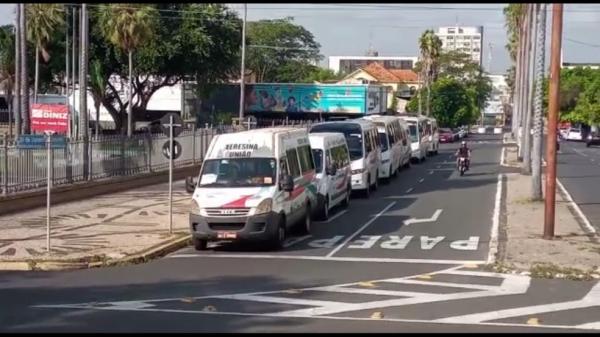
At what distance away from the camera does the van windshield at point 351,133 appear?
31.9m

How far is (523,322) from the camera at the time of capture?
11.7 metres

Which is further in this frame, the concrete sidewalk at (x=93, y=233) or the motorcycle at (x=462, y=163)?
the motorcycle at (x=462, y=163)

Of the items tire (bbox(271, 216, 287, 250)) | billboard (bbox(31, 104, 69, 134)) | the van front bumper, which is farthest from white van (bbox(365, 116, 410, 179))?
billboard (bbox(31, 104, 69, 134))

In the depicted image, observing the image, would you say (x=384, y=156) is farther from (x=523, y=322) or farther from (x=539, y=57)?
(x=523, y=322)

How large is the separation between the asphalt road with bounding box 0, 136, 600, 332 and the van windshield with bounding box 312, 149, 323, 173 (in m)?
3.05

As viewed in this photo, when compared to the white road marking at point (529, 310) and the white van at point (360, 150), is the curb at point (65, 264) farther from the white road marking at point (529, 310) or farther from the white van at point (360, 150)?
the white van at point (360, 150)

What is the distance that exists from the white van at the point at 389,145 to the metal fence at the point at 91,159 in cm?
791

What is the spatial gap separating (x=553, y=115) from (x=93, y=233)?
10338 millimetres

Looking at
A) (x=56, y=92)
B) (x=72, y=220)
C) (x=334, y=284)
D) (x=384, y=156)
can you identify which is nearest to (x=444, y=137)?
(x=56, y=92)

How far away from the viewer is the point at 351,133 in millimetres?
32344

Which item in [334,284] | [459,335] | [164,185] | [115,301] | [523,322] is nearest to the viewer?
[459,335]

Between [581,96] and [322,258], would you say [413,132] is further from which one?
[581,96]

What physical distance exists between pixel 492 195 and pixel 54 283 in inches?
788

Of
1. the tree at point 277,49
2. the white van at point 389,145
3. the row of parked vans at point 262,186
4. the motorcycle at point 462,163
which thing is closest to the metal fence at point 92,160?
the row of parked vans at point 262,186
